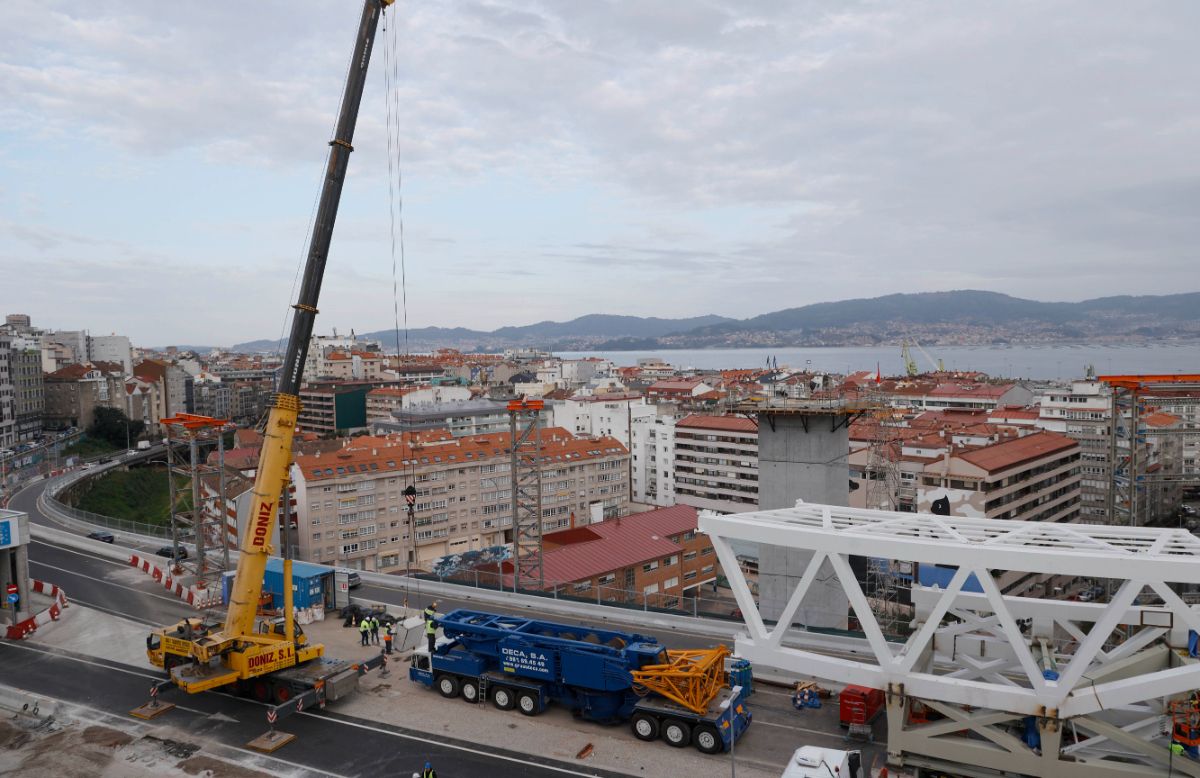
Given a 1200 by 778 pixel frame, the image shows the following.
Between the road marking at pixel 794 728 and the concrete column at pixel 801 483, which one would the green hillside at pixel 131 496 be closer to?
the concrete column at pixel 801 483

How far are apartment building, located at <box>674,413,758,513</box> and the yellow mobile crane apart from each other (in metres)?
55.4

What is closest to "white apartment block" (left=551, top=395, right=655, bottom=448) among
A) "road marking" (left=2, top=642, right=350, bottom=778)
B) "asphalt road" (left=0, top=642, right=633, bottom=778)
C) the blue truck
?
"road marking" (left=2, top=642, right=350, bottom=778)

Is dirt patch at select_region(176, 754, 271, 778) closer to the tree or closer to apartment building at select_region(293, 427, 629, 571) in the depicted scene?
apartment building at select_region(293, 427, 629, 571)

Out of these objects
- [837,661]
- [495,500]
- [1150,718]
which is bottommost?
[495,500]

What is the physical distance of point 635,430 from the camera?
277ft

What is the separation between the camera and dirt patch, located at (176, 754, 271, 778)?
14.8m

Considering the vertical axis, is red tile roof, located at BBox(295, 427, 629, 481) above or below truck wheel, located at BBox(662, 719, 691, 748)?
below

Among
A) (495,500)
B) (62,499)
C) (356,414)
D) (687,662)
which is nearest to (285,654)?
(687,662)

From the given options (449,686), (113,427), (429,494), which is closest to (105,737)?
(449,686)

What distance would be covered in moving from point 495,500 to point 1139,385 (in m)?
47.3

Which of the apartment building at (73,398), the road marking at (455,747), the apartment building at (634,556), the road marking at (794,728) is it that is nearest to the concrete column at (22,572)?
the road marking at (455,747)

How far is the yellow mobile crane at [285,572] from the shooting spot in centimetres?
1773

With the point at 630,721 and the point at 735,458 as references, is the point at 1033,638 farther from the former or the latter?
the point at 735,458

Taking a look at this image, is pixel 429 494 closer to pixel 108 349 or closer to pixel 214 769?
pixel 214 769
